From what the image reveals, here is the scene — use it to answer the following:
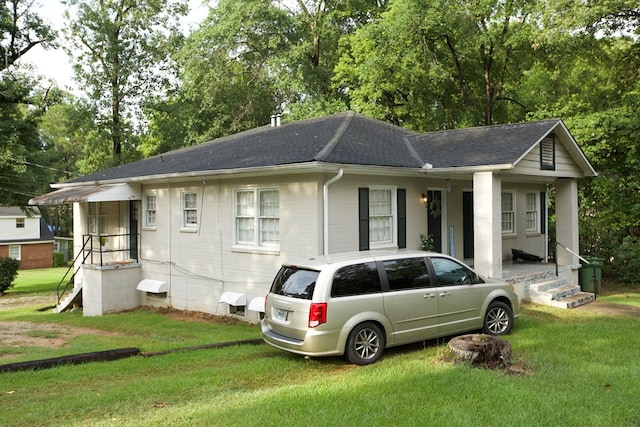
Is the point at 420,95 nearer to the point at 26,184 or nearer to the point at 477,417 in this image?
the point at 26,184

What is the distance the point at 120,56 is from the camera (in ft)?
103

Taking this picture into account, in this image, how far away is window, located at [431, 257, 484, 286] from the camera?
859 centimetres

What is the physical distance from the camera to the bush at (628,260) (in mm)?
16703

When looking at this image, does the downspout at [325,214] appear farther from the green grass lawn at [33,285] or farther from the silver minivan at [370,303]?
the green grass lawn at [33,285]

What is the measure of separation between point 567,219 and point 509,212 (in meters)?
2.05

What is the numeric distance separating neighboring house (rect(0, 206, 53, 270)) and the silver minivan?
39.5 m

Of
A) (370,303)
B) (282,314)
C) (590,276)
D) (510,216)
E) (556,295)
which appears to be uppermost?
(510,216)

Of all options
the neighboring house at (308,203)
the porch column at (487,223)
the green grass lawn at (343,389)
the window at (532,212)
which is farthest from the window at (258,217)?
the window at (532,212)

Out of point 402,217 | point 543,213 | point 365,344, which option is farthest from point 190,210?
point 543,213

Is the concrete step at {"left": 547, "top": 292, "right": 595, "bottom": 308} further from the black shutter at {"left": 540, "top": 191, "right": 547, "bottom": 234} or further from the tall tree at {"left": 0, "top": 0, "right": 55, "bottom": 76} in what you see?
the tall tree at {"left": 0, "top": 0, "right": 55, "bottom": 76}

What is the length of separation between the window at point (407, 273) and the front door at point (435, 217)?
19.6 ft

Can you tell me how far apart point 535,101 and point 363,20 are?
10.8m

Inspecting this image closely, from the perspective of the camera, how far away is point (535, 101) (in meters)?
27.8

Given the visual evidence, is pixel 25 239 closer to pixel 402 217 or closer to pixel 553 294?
pixel 402 217
